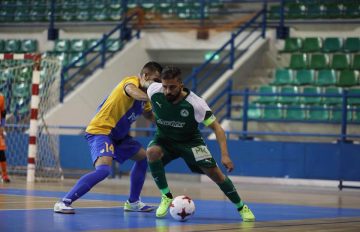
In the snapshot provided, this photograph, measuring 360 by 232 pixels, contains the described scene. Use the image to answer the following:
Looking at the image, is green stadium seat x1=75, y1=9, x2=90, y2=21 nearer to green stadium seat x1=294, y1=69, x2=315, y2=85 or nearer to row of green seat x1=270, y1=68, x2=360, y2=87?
row of green seat x1=270, y1=68, x2=360, y2=87

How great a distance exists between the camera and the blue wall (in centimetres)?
2056

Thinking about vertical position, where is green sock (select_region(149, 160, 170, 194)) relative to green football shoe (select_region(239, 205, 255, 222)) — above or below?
above

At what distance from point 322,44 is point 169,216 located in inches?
611

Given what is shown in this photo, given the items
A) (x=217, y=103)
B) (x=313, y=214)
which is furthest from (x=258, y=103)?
(x=313, y=214)

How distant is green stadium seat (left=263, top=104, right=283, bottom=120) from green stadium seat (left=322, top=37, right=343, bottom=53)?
115 inches

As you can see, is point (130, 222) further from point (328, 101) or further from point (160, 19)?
point (160, 19)

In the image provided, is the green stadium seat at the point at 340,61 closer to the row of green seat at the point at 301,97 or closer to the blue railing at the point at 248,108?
the row of green seat at the point at 301,97

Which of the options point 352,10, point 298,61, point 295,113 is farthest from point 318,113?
point 352,10

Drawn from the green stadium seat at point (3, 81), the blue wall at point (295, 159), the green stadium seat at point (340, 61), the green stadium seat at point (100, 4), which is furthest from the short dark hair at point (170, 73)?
the green stadium seat at point (100, 4)

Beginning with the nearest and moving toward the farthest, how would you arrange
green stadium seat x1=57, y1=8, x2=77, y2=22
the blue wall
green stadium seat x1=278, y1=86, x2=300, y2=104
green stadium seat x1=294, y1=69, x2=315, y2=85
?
1. the blue wall
2. green stadium seat x1=278, y1=86, x2=300, y2=104
3. green stadium seat x1=294, y1=69, x2=315, y2=85
4. green stadium seat x1=57, y1=8, x2=77, y2=22

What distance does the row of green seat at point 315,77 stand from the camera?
78.5 ft

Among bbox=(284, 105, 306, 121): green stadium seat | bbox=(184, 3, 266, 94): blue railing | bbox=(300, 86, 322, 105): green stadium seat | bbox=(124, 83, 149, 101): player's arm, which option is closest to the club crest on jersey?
bbox=(124, 83, 149, 101): player's arm

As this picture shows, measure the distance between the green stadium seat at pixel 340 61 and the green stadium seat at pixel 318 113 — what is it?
2.13m

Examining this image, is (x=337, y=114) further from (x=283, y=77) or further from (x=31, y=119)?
(x=31, y=119)
